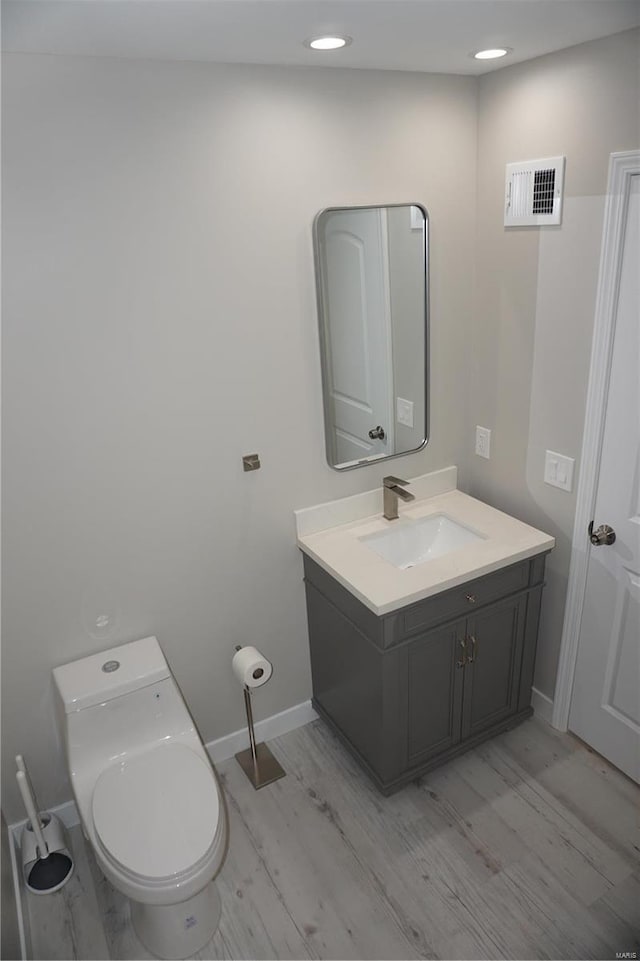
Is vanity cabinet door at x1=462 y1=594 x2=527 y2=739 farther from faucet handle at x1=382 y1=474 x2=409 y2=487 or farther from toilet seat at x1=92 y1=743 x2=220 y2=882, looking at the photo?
toilet seat at x1=92 y1=743 x2=220 y2=882

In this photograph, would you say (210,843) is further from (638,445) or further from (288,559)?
(638,445)

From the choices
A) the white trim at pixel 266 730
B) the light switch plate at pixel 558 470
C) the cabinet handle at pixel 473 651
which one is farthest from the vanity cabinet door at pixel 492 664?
the white trim at pixel 266 730

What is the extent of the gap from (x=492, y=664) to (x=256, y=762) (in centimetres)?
99

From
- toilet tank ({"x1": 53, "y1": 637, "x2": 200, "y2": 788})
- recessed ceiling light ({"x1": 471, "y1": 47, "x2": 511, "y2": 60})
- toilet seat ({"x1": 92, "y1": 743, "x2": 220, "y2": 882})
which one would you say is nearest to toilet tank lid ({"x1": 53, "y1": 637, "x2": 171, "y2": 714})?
toilet tank ({"x1": 53, "y1": 637, "x2": 200, "y2": 788})

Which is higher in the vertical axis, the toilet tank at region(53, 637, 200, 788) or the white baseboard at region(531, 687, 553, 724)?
the toilet tank at region(53, 637, 200, 788)

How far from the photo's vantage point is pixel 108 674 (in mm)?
2088

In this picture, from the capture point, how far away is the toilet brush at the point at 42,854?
208cm

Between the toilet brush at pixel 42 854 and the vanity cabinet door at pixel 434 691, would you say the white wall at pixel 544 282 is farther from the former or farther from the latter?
the toilet brush at pixel 42 854

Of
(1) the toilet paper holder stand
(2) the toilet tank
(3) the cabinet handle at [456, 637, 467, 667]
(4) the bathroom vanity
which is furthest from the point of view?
(1) the toilet paper holder stand

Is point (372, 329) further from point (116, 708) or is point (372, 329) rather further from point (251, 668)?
point (116, 708)

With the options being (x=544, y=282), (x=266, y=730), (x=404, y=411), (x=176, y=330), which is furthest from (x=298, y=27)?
(x=266, y=730)

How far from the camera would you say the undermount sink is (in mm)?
2490

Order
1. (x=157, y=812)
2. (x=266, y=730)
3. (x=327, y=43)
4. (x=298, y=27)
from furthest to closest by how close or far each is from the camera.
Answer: (x=266, y=730), (x=157, y=812), (x=327, y=43), (x=298, y=27)

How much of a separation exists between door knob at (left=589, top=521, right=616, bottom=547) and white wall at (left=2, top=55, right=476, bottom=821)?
2.81 feet
